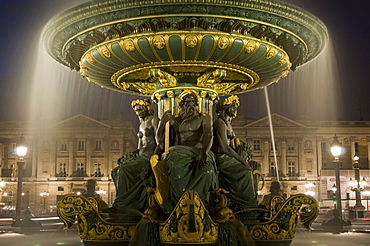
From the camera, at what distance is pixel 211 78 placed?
5.98m

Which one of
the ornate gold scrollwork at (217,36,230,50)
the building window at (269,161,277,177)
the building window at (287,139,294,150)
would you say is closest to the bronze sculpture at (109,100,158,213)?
the ornate gold scrollwork at (217,36,230,50)

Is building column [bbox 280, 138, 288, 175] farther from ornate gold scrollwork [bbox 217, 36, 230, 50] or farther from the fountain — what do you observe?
ornate gold scrollwork [bbox 217, 36, 230, 50]

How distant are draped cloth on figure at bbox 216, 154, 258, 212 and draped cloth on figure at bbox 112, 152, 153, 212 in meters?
0.81

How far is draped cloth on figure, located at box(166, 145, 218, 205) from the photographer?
16.3 feet

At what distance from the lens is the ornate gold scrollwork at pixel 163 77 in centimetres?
583

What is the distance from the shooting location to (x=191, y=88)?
241 inches

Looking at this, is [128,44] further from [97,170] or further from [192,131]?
[97,170]

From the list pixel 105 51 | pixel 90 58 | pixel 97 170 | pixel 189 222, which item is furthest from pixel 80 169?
pixel 189 222

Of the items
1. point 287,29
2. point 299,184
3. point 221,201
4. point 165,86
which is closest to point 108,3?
point 165,86

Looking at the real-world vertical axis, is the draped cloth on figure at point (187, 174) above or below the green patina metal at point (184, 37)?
below

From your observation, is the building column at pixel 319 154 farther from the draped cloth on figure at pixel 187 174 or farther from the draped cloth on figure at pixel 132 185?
the draped cloth on figure at pixel 187 174

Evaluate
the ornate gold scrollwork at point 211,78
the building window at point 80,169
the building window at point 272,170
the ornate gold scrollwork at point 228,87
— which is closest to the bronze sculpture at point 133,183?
the ornate gold scrollwork at point 211,78

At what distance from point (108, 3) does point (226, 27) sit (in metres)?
1.17

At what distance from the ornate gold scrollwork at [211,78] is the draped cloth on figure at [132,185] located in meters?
1.10
